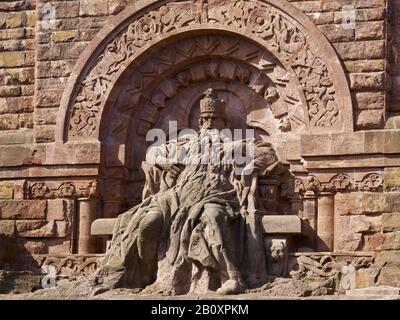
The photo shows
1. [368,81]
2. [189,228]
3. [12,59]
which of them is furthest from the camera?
[12,59]

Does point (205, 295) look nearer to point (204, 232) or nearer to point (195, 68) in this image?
point (204, 232)

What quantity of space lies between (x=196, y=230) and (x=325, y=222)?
192cm

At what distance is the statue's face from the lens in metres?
20.0

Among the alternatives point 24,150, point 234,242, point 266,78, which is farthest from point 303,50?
point 24,150

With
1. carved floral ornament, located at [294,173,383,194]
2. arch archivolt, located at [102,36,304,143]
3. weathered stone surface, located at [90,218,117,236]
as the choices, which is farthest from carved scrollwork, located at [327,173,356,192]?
weathered stone surface, located at [90,218,117,236]

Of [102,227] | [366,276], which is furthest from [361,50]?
[102,227]

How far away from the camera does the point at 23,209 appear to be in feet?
68.3

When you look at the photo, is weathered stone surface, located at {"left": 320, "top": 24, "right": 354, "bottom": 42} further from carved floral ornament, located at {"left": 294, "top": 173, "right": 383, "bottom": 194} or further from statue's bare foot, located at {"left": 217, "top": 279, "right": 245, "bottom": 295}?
statue's bare foot, located at {"left": 217, "top": 279, "right": 245, "bottom": 295}

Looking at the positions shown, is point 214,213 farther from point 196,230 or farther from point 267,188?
point 267,188

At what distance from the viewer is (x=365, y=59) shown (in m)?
19.5

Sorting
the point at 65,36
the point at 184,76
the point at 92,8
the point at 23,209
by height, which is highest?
the point at 92,8

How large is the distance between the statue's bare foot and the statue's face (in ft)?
8.73

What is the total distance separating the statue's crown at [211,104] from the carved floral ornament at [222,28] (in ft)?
3.26
